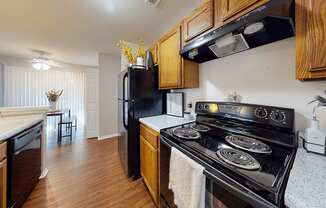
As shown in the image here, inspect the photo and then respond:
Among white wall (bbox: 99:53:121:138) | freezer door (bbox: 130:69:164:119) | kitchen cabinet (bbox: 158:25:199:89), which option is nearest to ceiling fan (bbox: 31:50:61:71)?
white wall (bbox: 99:53:121:138)

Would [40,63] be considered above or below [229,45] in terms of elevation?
above

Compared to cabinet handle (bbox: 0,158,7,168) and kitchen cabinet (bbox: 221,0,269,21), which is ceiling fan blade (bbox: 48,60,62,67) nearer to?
cabinet handle (bbox: 0,158,7,168)

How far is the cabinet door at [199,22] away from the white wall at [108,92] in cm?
300

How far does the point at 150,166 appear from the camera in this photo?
1.49m

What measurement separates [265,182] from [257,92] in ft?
2.83

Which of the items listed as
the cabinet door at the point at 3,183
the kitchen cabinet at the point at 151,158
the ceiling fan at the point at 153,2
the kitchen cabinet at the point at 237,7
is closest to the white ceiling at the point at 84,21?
the ceiling fan at the point at 153,2

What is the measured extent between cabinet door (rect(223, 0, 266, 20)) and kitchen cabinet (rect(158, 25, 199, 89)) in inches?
23.7

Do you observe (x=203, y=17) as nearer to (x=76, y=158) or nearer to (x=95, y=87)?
(x=76, y=158)

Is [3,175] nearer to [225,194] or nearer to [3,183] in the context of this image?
[3,183]

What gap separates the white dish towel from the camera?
739mm

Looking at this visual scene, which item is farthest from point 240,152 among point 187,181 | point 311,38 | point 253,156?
point 311,38

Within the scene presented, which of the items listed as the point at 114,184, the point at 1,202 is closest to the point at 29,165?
the point at 1,202

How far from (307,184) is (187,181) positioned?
1.80 feet

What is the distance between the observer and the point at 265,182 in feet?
1.66
